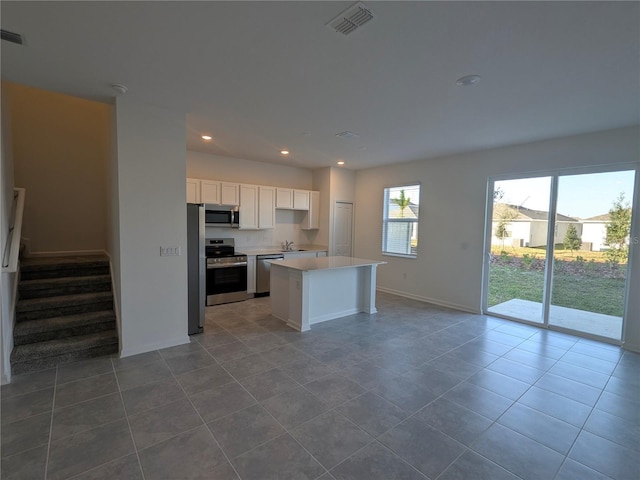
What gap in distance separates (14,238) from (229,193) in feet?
10.3

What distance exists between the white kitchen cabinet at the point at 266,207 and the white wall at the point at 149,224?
258cm

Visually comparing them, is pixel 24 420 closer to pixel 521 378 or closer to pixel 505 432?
pixel 505 432

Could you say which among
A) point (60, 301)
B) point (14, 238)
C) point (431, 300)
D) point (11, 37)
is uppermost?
point (11, 37)

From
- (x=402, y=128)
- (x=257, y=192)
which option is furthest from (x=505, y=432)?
(x=257, y=192)

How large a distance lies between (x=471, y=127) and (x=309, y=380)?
3.57 m

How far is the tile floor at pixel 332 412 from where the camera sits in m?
1.88

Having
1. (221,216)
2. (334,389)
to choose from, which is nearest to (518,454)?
(334,389)

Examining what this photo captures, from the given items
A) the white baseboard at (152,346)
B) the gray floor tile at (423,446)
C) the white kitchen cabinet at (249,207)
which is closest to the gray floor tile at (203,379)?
the white baseboard at (152,346)

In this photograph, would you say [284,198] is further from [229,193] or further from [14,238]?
[14,238]

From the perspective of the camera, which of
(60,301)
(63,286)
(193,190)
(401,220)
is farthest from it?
(401,220)

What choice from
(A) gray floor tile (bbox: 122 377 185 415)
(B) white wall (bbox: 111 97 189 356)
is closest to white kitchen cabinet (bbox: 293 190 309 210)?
(B) white wall (bbox: 111 97 189 356)

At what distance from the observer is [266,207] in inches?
244

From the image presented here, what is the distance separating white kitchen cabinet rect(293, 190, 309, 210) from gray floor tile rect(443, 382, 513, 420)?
15.6 ft

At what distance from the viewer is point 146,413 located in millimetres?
2348
